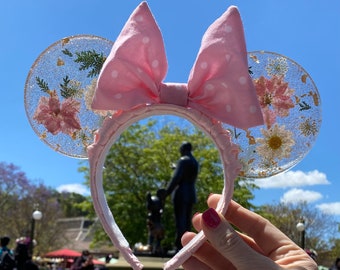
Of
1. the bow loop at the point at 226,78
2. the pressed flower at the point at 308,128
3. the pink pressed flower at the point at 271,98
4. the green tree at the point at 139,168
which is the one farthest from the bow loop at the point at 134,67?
the green tree at the point at 139,168

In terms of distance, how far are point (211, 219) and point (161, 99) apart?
1.39ft

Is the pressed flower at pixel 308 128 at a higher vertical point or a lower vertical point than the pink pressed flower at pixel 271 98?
lower

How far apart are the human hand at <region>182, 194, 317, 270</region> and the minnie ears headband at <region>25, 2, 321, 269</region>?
5.2 inches

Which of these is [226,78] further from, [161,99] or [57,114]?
[57,114]

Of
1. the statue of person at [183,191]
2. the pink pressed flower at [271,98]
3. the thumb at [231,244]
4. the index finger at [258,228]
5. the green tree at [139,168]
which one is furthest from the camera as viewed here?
the green tree at [139,168]

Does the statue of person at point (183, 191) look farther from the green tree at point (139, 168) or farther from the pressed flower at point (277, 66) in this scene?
the green tree at point (139, 168)

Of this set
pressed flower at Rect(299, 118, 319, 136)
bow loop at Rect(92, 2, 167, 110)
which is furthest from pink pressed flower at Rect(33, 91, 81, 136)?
pressed flower at Rect(299, 118, 319, 136)

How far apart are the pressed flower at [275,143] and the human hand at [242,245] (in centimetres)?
24

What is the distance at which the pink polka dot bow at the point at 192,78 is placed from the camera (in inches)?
58.2

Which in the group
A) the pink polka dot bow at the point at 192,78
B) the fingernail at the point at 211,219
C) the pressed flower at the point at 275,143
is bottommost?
the fingernail at the point at 211,219

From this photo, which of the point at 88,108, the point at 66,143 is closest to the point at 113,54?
the point at 88,108

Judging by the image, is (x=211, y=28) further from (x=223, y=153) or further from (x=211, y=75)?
(x=223, y=153)

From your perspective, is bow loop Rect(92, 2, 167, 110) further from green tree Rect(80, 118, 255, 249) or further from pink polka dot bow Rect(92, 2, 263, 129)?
green tree Rect(80, 118, 255, 249)

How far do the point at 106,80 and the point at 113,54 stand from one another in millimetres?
90
